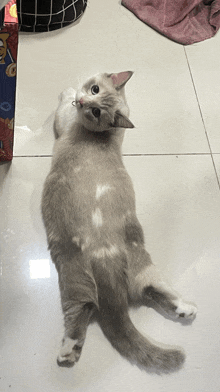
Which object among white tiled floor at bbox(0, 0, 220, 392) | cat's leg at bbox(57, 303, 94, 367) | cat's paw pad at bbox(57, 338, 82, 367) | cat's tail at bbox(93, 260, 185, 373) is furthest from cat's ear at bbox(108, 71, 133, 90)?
cat's paw pad at bbox(57, 338, 82, 367)

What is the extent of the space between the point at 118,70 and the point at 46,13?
43 cm

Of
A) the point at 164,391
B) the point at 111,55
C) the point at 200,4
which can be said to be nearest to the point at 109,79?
the point at 111,55

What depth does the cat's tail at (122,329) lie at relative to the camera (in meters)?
1.26

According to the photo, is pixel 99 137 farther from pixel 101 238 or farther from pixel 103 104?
pixel 101 238

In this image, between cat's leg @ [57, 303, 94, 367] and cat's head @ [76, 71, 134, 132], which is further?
cat's head @ [76, 71, 134, 132]

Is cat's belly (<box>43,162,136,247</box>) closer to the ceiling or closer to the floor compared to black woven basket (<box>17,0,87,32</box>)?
closer to the floor

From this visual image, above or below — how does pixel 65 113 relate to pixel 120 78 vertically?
below

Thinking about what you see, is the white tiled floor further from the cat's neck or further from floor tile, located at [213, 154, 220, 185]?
the cat's neck

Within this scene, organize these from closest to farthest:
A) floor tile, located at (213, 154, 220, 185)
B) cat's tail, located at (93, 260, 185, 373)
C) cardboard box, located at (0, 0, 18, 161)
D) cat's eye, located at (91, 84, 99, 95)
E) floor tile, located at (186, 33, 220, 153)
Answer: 1. cardboard box, located at (0, 0, 18, 161)
2. cat's tail, located at (93, 260, 185, 373)
3. cat's eye, located at (91, 84, 99, 95)
4. floor tile, located at (213, 154, 220, 185)
5. floor tile, located at (186, 33, 220, 153)

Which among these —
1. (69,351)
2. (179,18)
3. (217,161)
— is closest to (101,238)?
(69,351)

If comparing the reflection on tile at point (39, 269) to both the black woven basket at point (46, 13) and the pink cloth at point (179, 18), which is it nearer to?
the black woven basket at point (46, 13)

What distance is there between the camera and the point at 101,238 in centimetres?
133

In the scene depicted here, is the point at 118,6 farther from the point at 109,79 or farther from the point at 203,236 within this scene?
the point at 203,236

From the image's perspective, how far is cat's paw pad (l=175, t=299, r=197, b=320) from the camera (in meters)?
1.37
